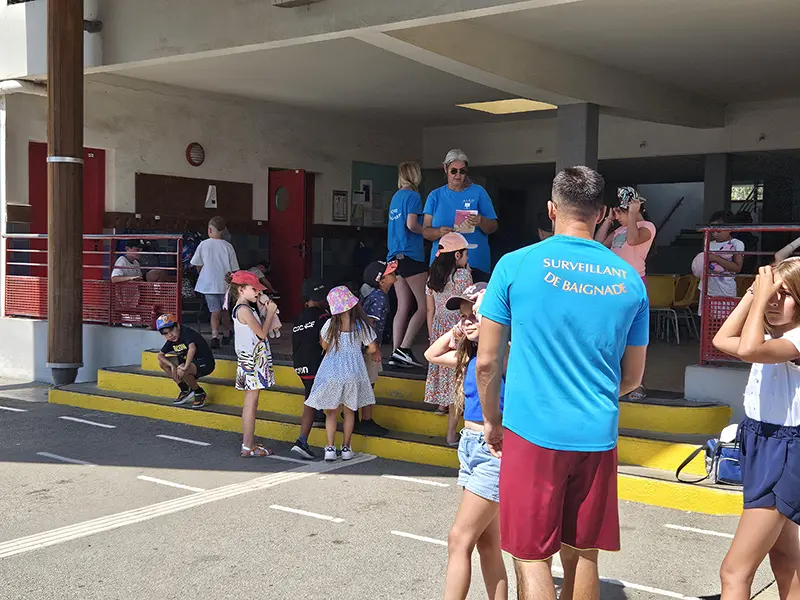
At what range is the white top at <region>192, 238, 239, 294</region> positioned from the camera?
409 inches

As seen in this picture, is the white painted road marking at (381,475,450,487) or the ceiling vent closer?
the white painted road marking at (381,475,450,487)

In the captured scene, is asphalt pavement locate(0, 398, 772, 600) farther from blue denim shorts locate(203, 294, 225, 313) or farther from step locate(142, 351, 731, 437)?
blue denim shorts locate(203, 294, 225, 313)

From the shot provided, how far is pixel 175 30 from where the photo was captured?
9.26 metres

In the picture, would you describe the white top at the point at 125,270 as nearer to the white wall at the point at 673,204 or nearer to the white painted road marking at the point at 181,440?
the white painted road marking at the point at 181,440

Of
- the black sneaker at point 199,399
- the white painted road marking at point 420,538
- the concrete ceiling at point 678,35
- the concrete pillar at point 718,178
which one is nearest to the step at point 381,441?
the black sneaker at point 199,399

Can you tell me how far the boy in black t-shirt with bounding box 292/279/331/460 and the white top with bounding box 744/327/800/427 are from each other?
402 cm

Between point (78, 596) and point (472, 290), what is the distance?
7.71 feet

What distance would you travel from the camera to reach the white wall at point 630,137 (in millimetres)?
13102

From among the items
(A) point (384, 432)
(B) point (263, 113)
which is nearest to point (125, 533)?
(A) point (384, 432)

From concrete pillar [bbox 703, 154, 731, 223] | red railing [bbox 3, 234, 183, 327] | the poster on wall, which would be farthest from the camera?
the poster on wall

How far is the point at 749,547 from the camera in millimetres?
3262

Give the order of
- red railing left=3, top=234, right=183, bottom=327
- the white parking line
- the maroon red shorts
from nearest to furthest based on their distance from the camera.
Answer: the maroon red shorts, the white parking line, red railing left=3, top=234, right=183, bottom=327

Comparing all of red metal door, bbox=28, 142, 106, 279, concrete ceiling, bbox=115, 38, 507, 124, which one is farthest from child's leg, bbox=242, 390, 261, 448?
red metal door, bbox=28, 142, 106, 279

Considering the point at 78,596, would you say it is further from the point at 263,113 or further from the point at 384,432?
the point at 263,113
